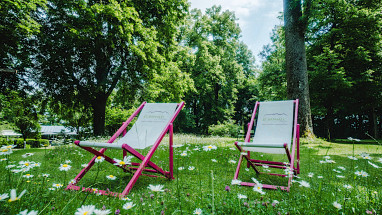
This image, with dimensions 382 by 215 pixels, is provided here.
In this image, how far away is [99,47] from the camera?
9.90 metres

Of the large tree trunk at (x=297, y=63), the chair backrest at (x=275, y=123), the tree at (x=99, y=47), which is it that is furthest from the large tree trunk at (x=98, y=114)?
the chair backrest at (x=275, y=123)

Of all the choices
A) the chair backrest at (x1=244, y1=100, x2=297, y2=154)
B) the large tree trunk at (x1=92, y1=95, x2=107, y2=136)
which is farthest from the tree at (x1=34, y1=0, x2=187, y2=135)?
the chair backrest at (x1=244, y1=100, x2=297, y2=154)

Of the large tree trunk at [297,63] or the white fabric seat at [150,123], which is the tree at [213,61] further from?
the white fabric seat at [150,123]

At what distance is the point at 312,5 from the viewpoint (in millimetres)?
6598

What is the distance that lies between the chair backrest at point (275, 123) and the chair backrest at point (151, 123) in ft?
4.84

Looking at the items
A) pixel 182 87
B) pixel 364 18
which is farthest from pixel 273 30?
pixel 182 87

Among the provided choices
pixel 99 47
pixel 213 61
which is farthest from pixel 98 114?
pixel 213 61

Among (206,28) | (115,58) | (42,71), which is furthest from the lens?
(206,28)

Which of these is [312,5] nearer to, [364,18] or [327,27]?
[364,18]

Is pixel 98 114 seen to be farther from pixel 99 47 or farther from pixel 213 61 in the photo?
pixel 213 61

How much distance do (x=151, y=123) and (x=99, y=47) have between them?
26.3ft

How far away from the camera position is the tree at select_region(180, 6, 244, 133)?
63.8ft

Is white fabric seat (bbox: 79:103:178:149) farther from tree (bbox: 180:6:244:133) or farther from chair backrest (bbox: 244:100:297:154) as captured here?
tree (bbox: 180:6:244:133)

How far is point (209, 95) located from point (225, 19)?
772 centimetres
